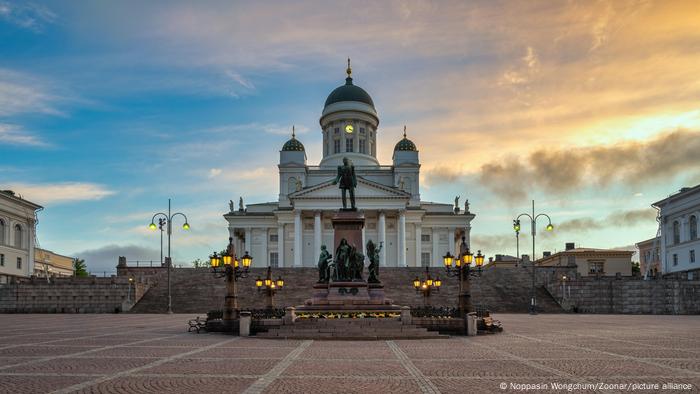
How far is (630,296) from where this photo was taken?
199ft

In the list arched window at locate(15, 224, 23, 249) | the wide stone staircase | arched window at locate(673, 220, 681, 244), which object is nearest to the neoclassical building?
arched window at locate(673, 220, 681, 244)

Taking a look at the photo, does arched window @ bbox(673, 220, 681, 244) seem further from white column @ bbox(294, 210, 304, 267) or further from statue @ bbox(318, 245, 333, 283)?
statue @ bbox(318, 245, 333, 283)

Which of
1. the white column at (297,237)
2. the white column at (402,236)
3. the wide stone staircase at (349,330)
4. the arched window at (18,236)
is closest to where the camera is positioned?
the wide stone staircase at (349,330)

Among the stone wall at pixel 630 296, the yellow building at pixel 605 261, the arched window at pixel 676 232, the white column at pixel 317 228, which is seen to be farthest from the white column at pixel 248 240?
the arched window at pixel 676 232

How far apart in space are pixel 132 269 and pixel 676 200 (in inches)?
2674

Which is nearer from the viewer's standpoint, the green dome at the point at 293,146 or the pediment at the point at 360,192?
the pediment at the point at 360,192

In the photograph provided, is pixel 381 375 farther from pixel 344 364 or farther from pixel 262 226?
pixel 262 226

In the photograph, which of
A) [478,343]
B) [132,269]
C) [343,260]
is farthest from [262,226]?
[478,343]

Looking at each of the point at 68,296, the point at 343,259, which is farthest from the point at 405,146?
the point at 343,259

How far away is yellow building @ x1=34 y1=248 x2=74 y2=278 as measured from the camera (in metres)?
111

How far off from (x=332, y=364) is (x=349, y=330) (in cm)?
854

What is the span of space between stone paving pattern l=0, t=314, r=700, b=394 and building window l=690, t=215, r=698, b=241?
60.3 meters

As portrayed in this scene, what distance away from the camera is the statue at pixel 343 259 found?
2970 centimetres

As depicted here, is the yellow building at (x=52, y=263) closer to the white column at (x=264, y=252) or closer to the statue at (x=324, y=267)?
the white column at (x=264, y=252)
